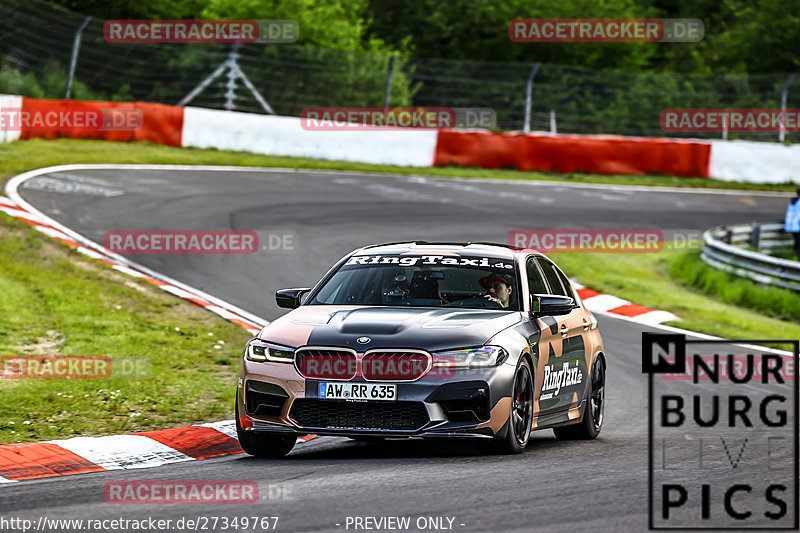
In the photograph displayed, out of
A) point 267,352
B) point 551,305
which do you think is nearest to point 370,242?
point 551,305

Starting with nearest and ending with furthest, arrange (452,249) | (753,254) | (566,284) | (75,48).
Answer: (452,249) → (566,284) → (753,254) → (75,48)

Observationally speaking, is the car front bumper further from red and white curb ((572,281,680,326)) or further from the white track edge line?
the white track edge line

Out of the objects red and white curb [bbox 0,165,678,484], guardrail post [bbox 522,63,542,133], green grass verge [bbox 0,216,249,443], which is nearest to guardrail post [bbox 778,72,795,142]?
guardrail post [bbox 522,63,542,133]

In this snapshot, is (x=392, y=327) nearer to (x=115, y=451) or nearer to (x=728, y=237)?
(x=115, y=451)

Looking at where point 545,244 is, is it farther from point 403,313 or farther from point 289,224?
point 403,313

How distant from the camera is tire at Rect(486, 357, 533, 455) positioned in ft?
25.0

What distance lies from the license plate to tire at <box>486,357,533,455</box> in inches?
28.9

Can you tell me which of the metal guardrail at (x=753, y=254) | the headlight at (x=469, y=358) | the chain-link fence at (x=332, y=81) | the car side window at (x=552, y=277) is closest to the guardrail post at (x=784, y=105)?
the chain-link fence at (x=332, y=81)

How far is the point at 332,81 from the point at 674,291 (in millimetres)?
14767

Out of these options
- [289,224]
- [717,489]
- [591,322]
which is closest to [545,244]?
[289,224]

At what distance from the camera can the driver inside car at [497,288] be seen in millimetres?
8555

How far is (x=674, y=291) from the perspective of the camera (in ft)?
65.3

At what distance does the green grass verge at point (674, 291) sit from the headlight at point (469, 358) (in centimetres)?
864

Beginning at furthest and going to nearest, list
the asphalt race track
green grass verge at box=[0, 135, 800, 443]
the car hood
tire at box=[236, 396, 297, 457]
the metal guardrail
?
1. the metal guardrail
2. green grass verge at box=[0, 135, 800, 443]
3. tire at box=[236, 396, 297, 457]
4. the car hood
5. the asphalt race track
